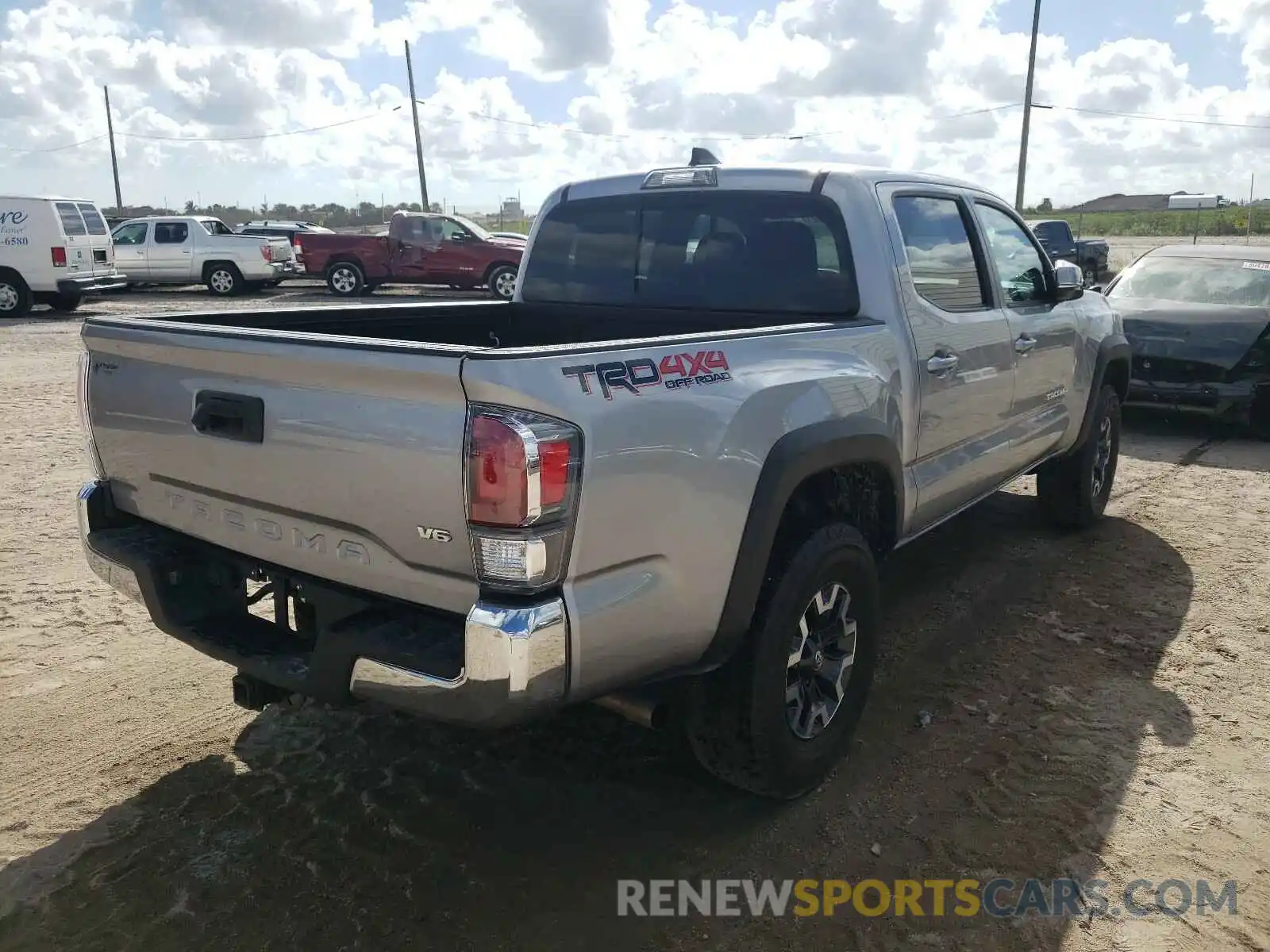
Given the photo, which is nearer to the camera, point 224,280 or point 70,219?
point 70,219

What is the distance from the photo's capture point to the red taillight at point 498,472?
2.22m

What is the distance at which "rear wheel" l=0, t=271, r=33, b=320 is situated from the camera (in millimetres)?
17328

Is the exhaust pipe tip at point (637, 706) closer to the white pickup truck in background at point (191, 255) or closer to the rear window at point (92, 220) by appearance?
the rear window at point (92, 220)

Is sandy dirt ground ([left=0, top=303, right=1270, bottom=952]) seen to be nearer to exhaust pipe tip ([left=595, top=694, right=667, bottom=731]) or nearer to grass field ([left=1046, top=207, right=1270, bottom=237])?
exhaust pipe tip ([left=595, top=694, right=667, bottom=731])

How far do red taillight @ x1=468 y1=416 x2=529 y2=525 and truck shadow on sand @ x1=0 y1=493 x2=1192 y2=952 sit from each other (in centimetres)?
114

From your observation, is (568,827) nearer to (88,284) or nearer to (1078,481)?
(1078,481)

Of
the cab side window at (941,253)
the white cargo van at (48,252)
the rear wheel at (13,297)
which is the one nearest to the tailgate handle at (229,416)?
the cab side window at (941,253)

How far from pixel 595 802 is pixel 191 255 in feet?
69.1

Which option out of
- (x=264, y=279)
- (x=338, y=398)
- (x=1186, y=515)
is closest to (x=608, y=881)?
(x=338, y=398)

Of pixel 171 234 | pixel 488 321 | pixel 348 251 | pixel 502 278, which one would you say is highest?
pixel 171 234

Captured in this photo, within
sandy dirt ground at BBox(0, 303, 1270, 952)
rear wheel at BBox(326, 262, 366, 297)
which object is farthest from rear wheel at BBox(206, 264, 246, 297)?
sandy dirt ground at BBox(0, 303, 1270, 952)

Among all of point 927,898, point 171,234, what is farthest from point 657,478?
point 171,234

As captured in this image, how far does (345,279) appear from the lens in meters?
22.6

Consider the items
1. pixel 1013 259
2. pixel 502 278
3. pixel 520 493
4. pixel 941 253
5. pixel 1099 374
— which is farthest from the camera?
pixel 502 278
